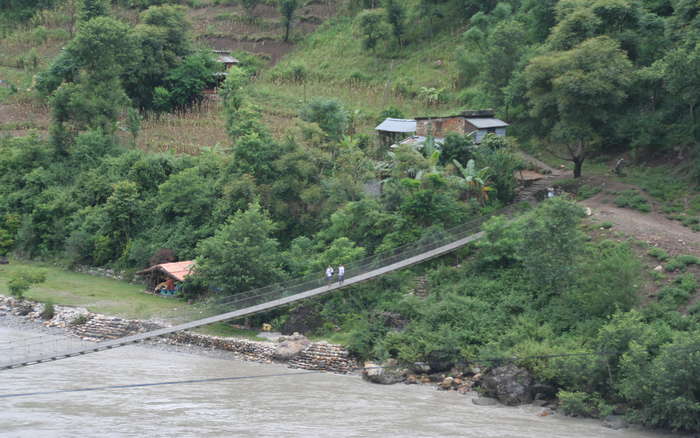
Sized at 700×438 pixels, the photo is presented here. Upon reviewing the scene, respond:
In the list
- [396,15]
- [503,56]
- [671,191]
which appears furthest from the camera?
[396,15]

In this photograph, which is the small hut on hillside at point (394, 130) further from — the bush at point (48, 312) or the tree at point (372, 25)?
the bush at point (48, 312)

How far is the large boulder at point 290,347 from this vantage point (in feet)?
83.6

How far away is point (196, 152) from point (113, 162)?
424 cm

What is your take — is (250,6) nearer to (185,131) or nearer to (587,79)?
(185,131)

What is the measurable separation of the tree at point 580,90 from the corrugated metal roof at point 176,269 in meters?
15.2

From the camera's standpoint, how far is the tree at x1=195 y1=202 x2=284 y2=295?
27844 mm

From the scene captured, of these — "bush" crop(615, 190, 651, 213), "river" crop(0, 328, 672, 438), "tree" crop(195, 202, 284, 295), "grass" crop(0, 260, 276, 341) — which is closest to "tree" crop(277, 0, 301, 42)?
"grass" crop(0, 260, 276, 341)

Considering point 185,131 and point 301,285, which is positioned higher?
point 185,131

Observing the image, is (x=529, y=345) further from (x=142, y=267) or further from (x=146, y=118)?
(x=146, y=118)

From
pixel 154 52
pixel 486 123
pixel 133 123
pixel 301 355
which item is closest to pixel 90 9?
pixel 154 52

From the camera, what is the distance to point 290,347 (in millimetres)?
25734

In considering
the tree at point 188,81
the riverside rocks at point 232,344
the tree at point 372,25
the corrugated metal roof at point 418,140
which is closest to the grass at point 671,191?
the corrugated metal roof at point 418,140

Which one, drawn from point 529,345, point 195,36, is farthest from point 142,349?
point 195,36

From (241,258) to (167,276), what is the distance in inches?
210
